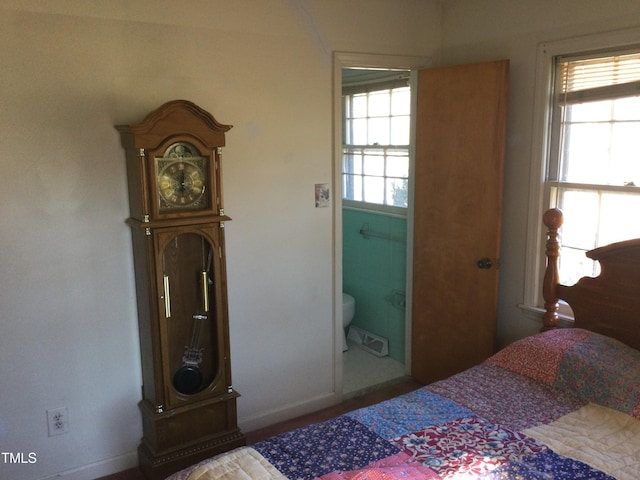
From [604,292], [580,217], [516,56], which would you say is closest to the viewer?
[604,292]

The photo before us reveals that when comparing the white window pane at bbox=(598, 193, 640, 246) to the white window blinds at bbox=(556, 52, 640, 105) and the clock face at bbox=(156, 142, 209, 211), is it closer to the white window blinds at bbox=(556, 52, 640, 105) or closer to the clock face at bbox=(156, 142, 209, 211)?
the white window blinds at bbox=(556, 52, 640, 105)

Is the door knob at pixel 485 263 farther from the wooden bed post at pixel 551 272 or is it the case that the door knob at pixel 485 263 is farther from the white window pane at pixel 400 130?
the white window pane at pixel 400 130

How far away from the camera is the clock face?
7.64 feet

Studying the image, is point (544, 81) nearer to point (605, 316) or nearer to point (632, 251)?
point (632, 251)

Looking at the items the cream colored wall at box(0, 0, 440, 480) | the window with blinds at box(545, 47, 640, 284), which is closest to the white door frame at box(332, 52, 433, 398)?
the cream colored wall at box(0, 0, 440, 480)

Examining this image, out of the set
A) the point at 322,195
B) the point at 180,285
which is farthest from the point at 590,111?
the point at 180,285

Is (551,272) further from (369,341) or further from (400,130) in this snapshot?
(369,341)

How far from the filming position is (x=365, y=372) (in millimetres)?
3732

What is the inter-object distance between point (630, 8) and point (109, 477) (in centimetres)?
315

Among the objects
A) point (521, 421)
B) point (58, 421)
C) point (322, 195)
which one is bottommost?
point (58, 421)

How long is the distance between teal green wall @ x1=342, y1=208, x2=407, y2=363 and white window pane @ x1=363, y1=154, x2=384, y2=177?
303 mm

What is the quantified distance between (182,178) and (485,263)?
5.53ft

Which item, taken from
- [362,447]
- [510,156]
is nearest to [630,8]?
[510,156]

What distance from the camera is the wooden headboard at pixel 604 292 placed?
2383mm
